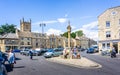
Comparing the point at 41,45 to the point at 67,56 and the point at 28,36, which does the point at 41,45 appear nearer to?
the point at 28,36

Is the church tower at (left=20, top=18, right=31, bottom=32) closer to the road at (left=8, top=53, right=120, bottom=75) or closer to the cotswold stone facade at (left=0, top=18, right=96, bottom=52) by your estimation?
the cotswold stone facade at (left=0, top=18, right=96, bottom=52)

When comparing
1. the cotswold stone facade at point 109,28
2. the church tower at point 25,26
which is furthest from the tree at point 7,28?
the cotswold stone facade at point 109,28

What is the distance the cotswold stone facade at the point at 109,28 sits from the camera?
58688 millimetres

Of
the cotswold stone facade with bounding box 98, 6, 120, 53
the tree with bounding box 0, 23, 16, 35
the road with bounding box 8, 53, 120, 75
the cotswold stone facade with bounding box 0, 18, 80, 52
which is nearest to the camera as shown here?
the road with bounding box 8, 53, 120, 75

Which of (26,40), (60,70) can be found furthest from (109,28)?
(26,40)

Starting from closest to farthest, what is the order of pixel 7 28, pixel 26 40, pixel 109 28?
pixel 109 28, pixel 26 40, pixel 7 28

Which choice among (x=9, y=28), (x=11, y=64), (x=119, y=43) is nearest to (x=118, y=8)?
(x=119, y=43)

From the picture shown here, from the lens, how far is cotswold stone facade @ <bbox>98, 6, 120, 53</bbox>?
58688mm

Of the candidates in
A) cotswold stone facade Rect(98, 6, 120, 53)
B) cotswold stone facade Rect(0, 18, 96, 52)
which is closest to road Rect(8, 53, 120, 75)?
cotswold stone facade Rect(98, 6, 120, 53)

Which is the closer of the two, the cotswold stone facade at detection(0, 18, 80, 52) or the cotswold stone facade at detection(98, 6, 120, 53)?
the cotswold stone facade at detection(98, 6, 120, 53)

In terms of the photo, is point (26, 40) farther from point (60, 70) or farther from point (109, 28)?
point (60, 70)

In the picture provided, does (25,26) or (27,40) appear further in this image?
(25,26)

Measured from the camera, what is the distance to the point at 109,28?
6044 centimetres

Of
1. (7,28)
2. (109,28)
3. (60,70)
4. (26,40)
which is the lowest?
(60,70)
